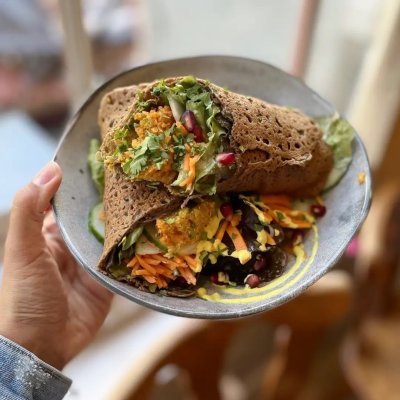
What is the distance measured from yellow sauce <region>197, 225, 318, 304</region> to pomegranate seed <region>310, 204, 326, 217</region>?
0.28 ft

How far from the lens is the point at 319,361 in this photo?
2.08 m

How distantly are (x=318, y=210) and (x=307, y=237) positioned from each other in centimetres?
6

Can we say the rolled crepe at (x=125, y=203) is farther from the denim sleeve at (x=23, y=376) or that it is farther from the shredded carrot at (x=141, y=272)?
the denim sleeve at (x=23, y=376)

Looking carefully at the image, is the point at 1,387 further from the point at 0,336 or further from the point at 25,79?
the point at 25,79

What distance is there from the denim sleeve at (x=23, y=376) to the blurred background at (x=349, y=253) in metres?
0.26

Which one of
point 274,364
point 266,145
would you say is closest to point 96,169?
point 266,145

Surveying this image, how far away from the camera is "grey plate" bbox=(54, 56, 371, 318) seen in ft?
2.77

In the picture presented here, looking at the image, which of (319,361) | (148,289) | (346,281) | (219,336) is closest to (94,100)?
(148,289)

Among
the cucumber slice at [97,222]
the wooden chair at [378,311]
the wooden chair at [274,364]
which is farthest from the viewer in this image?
the wooden chair at [378,311]

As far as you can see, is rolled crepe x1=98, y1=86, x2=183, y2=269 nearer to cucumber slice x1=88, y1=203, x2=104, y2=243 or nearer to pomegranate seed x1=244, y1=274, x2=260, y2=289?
cucumber slice x1=88, y1=203, x2=104, y2=243

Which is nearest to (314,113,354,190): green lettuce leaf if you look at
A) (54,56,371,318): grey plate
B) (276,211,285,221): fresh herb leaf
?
(54,56,371,318): grey plate

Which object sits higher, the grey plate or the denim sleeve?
the grey plate

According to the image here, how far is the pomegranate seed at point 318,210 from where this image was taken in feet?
3.25

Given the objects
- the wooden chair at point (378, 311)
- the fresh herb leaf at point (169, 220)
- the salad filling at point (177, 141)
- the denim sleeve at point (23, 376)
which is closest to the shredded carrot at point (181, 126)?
the salad filling at point (177, 141)
